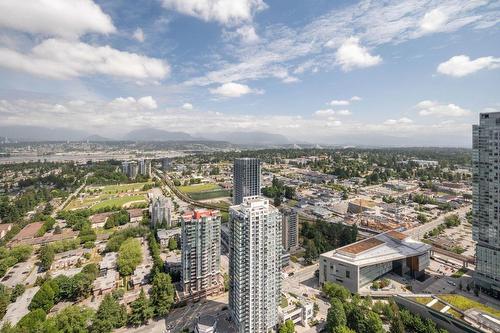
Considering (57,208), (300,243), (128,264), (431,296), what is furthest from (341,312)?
(57,208)

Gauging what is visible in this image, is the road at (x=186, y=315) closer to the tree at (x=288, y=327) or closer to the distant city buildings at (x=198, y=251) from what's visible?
the distant city buildings at (x=198, y=251)

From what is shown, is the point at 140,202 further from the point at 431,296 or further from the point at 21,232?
the point at 431,296

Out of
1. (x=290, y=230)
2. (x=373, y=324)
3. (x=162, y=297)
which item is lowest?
(x=373, y=324)

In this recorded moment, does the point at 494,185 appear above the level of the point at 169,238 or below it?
above

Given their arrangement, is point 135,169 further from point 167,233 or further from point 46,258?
point 46,258

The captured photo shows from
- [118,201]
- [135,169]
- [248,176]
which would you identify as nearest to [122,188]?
[118,201]

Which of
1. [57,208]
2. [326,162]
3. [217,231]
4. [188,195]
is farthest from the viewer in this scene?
[326,162]
